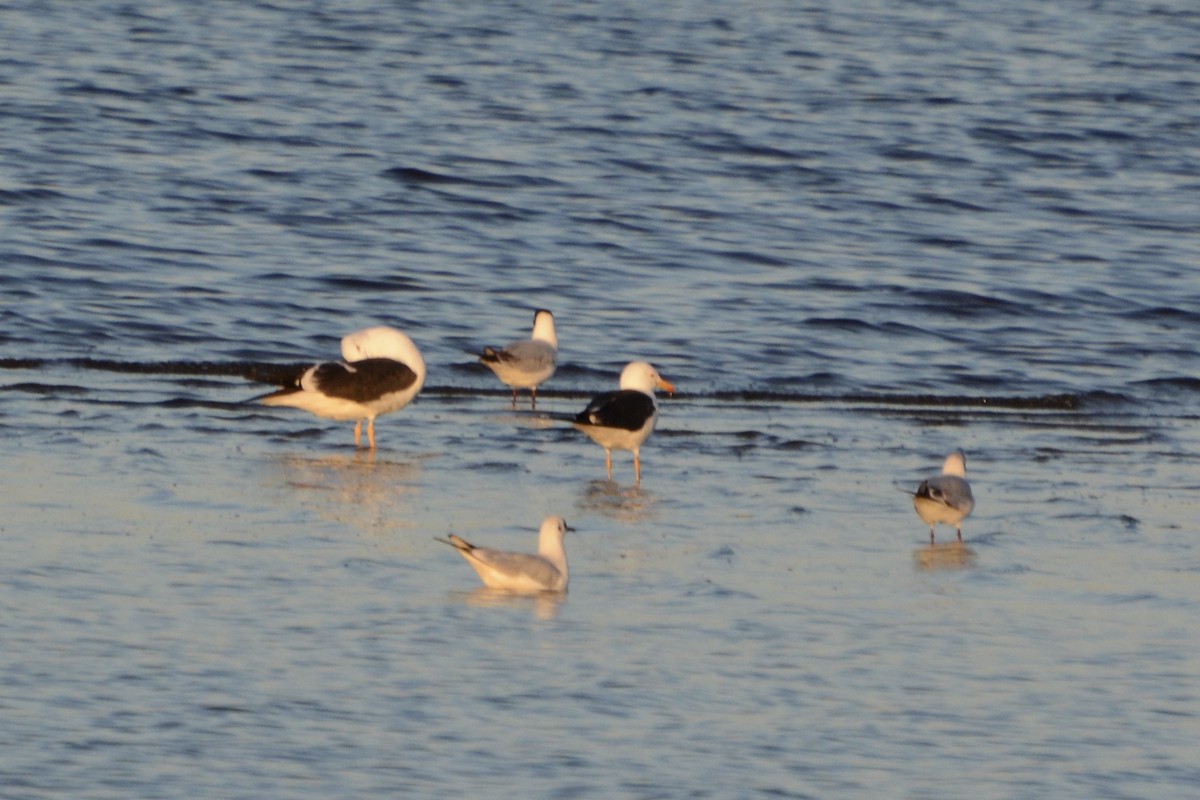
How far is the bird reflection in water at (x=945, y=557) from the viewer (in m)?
9.59

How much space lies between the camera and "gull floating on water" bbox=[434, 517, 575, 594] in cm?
870

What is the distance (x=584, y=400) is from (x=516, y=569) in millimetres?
6748

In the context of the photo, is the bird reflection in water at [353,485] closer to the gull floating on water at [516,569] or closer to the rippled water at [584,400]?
the rippled water at [584,400]

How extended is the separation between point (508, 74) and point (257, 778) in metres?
24.9

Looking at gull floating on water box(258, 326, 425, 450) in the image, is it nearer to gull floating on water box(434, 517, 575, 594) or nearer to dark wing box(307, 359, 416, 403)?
dark wing box(307, 359, 416, 403)

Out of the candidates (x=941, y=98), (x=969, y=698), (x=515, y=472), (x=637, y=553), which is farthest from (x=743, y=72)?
(x=969, y=698)

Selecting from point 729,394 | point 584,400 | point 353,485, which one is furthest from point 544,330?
point 353,485

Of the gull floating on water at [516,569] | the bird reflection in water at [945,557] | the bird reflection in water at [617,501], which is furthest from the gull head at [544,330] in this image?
the gull floating on water at [516,569]

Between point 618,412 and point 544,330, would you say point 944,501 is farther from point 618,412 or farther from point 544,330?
point 544,330

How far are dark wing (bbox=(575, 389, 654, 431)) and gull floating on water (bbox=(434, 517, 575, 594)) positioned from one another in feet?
10.0

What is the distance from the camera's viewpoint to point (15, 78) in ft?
92.8

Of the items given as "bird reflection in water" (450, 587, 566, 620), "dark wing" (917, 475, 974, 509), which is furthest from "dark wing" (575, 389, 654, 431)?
"bird reflection in water" (450, 587, 566, 620)

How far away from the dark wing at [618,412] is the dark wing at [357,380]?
146 cm

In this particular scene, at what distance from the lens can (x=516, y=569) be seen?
8688mm
